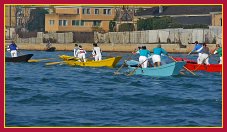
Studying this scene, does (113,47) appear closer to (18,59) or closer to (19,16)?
(18,59)

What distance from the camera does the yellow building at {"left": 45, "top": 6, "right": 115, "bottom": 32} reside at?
90.0m

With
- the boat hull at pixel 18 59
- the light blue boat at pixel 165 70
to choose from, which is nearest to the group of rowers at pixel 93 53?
the boat hull at pixel 18 59

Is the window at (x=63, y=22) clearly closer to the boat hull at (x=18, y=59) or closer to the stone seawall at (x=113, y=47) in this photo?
the stone seawall at (x=113, y=47)

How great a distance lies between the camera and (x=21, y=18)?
107 m

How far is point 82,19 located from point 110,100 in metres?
68.3

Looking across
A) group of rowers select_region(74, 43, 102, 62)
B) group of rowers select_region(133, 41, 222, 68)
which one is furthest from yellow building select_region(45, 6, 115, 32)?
group of rowers select_region(133, 41, 222, 68)

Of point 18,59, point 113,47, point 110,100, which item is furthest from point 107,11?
point 110,100

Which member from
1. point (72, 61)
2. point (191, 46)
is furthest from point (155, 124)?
point (191, 46)

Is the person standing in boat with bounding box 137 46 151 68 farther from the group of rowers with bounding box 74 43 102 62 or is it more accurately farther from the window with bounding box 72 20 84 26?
the window with bounding box 72 20 84 26

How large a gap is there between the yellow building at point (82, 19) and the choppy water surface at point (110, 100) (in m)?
54.2

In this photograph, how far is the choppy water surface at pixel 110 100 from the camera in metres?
18.8

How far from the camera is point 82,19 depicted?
91188 mm

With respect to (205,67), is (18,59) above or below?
above

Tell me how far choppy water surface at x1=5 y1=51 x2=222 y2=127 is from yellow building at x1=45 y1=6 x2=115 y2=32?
2134 inches
